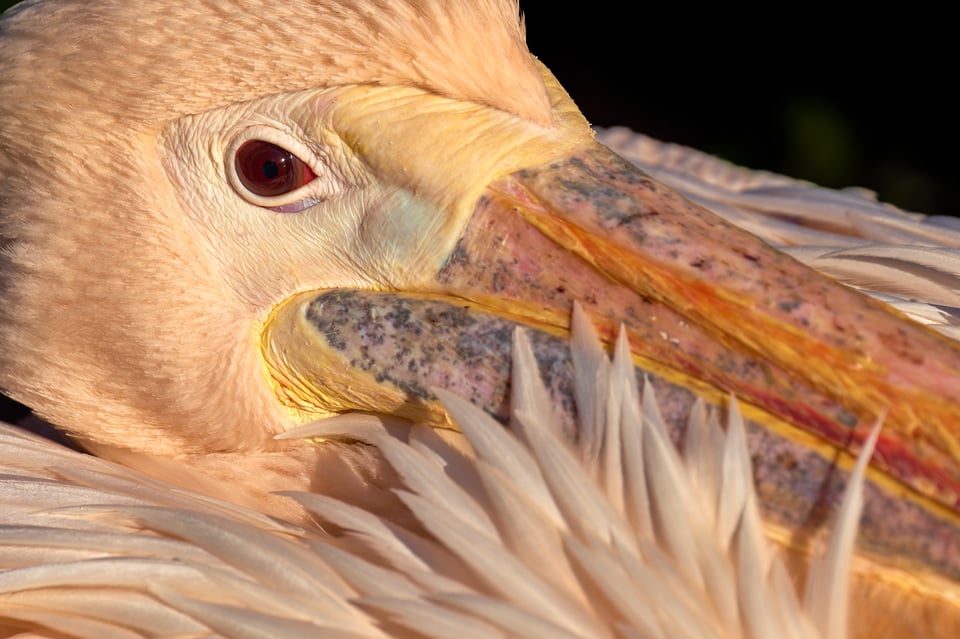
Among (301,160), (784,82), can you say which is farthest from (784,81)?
(301,160)

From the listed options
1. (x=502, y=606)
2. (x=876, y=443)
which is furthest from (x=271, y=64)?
(x=876, y=443)

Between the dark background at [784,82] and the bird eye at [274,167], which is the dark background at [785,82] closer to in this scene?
the dark background at [784,82]

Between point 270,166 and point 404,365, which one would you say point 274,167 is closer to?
point 270,166

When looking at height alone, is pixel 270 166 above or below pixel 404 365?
above

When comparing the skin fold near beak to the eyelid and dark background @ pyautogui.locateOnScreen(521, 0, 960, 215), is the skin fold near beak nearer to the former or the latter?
the eyelid

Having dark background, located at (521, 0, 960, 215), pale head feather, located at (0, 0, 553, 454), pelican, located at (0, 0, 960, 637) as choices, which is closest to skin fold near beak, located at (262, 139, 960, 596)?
pelican, located at (0, 0, 960, 637)

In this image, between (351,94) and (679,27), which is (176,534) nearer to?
(351,94)

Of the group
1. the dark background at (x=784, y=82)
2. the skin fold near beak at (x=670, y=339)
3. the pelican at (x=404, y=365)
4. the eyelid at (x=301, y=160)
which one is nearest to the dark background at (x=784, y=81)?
the dark background at (x=784, y=82)

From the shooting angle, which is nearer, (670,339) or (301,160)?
(670,339)
